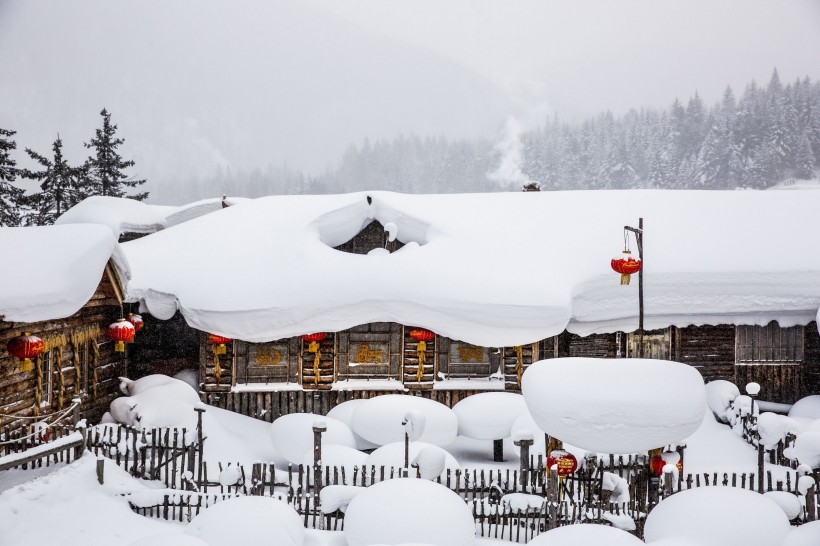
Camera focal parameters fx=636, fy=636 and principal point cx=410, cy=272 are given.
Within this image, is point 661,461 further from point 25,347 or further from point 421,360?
point 25,347

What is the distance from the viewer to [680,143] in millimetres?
70125

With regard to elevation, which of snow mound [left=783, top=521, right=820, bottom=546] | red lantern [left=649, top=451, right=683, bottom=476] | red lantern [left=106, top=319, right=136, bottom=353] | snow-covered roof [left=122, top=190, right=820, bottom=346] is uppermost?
snow-covered roof [left=122, top=190, right=820, bottom=346]

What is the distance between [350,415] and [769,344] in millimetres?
12440

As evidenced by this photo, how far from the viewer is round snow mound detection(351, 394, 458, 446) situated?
13969 millimetres

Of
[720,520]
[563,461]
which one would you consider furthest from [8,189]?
[720,520]

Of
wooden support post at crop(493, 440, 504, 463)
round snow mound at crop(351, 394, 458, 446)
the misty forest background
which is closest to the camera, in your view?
round snow mound at crop(351, 394, 458, 446)

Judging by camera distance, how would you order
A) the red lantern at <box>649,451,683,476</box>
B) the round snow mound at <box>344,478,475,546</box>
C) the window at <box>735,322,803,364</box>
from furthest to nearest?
the window at <box>735,322,803,364</box>
the red lantern at <box>649,451,683,476</box>
the round snow mound at <box>344,478,475,546</box>

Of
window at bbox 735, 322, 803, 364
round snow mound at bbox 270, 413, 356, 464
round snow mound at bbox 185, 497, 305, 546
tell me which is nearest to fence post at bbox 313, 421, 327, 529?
round snow mound at bbox 270, 413, 356, 464

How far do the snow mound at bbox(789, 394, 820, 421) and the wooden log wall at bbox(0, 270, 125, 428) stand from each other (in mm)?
18080

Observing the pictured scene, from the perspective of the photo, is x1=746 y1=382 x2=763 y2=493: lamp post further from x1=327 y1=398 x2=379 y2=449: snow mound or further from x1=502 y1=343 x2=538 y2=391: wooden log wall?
x1=327 y1=398 x2=379 y2=449: snow mound

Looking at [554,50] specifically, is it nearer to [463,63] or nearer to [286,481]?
[463,63]

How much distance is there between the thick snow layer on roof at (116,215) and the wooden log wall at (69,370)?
11.0ft

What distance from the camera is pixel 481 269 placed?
1691cm

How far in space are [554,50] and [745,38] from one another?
37.3 metres
